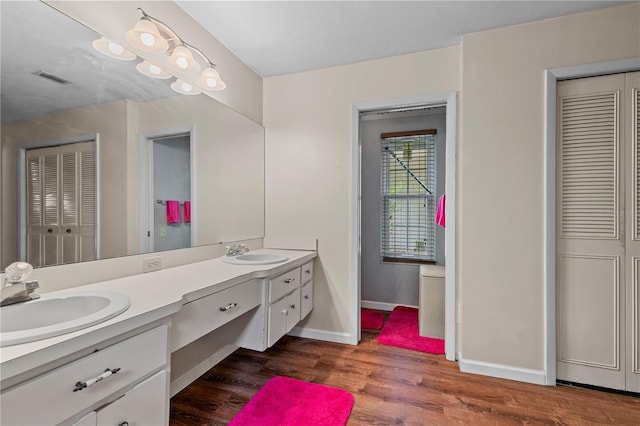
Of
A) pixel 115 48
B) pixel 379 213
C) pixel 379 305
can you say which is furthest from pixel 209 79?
pixel 379 305

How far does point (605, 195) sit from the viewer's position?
Result: 192cm

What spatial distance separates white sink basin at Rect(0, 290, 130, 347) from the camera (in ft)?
2.88

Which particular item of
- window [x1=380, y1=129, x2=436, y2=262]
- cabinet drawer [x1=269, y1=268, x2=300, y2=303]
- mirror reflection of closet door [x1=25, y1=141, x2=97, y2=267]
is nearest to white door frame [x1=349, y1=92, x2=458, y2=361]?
cabinet drawer [x1=269, y1=268, x2=300, y2=303]

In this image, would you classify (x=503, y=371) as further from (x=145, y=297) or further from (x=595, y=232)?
(x=145, y=297)

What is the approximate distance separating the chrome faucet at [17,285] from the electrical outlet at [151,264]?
1.85 feet

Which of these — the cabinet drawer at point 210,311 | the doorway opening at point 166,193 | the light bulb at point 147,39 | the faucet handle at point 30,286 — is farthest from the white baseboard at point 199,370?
the light bulb at point 147,39

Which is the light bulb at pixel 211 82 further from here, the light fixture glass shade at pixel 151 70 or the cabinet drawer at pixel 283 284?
the cabinet drawer at pixel 283 284

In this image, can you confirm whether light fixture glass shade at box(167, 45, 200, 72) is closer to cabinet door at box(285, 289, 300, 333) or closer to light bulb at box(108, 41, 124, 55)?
light bulb at box(108, 41, 124, 55)

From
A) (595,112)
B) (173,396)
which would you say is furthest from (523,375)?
(173,396)

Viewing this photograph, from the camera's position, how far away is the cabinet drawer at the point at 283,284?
6.27 feet

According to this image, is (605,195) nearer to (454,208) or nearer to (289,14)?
(454,208)

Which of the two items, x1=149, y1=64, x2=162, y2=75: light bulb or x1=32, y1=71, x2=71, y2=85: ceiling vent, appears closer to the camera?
x1=32, y1=71, x2=71, y2=85: ceiling vent

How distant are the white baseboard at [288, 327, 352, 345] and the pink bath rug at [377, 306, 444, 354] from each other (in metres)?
Answer: 0.32

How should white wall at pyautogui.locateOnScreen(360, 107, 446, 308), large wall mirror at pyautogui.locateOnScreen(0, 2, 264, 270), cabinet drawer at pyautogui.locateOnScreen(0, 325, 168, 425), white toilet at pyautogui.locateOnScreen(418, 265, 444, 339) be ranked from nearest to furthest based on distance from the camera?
cabinet drawer at pyautogui.locateOnScreen(0, 325, 168, 425) → large wall mirror at pyautogui.locateOnScreen(0, 2, 264, 270) → white toilet at pyautogui.locateOnScreen(418, 265, 444, 339) → white wall at pyautogui.locateOnScreen(360, 107, 446, 308)
